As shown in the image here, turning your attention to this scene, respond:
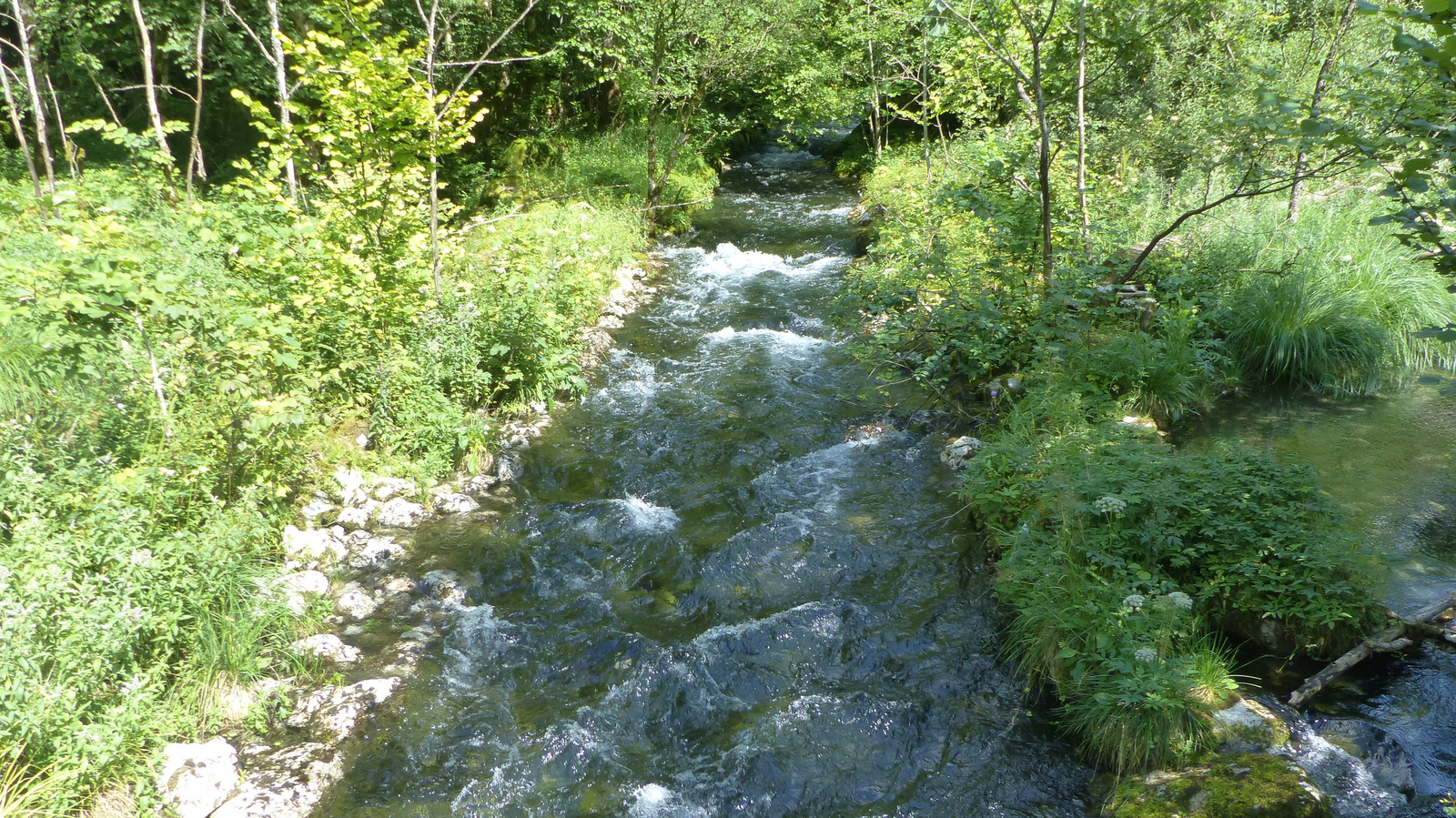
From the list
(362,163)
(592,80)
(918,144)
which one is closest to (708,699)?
(362,163)

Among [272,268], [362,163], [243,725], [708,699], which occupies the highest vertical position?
[362,163]

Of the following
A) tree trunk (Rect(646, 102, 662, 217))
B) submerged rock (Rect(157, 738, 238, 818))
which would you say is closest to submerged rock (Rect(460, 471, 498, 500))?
submerged rock (Rect(157, 738, 238, 818))

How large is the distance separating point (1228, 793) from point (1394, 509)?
11.6 ft

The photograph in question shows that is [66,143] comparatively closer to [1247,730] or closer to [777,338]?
[777,338]

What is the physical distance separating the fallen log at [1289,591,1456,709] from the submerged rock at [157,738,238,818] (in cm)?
576

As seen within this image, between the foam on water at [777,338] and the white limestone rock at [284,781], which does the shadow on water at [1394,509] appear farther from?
the white limestone rock at [284,781]

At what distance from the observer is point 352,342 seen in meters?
7.27

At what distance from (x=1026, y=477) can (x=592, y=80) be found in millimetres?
16678

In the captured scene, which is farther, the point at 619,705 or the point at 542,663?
the point at 542,663

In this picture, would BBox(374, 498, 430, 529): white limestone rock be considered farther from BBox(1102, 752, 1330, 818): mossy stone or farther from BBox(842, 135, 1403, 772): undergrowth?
BBox(1102, 752, 1330, 818): mossy stone

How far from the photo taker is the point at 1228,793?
12.5 feet

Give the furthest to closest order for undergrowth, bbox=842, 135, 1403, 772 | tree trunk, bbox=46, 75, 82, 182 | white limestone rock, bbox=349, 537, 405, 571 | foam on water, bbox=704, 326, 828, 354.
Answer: foam on water, bbox=704, 326, 828, 354, tree trunk, bbox=46, 75, 82, 182, white limestone rock, bbox=349, 537, 405, 571, undergrowth, bbox=842, 135, 1403, 772

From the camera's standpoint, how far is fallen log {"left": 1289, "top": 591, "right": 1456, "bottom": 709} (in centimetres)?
442

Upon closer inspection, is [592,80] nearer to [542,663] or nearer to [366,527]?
[366,527]
